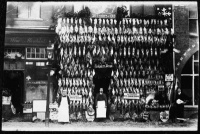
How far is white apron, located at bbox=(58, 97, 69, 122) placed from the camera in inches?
336

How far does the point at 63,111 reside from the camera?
28.1ft

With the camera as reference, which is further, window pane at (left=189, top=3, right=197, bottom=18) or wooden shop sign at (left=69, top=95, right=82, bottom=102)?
wooden shop sign at (left=69, top=95, right=82, bottom=102)

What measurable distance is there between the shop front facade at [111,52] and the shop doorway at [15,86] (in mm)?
121

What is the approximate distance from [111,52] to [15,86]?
8.81 ft

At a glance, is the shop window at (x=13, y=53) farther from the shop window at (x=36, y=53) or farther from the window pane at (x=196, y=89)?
the window pane at (x=196, y=89)

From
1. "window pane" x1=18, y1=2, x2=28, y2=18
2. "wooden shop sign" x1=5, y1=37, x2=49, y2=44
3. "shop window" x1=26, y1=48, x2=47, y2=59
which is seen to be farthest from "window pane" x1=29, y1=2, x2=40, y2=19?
"shop window" x1=26, y1=48, x2=47, y2=59

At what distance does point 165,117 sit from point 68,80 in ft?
9.16

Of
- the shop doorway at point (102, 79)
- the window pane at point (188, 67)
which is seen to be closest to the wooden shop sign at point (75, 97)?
the shop doorway at point (102, 79)

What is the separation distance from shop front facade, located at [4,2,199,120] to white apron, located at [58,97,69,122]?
0.16 metres

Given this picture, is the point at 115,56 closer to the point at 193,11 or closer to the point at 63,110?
the point at 63,110

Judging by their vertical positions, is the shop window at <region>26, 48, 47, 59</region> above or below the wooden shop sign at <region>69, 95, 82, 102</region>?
above

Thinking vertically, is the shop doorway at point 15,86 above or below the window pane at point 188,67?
below

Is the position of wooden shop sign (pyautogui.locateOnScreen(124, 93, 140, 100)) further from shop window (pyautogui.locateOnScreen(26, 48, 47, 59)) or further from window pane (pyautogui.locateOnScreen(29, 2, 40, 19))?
window pane (pyautogui.locateOnScreen(29, 2, 40, 19))

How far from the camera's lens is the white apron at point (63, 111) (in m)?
8.52
